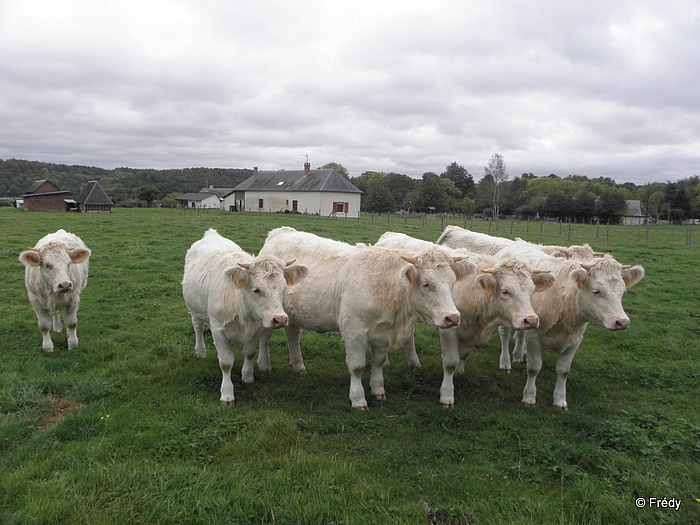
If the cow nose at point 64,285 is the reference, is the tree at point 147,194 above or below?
above

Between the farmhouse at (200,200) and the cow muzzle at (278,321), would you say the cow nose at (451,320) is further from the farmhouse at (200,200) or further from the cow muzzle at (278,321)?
the farmhouse at (200,200)

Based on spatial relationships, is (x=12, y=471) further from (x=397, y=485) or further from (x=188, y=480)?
(x=397, y=485)

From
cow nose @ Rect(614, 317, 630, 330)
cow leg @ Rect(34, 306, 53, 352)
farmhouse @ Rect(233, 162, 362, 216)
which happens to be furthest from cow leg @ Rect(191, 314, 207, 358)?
farmhouse @ Rect(233, 162, 362, 216)

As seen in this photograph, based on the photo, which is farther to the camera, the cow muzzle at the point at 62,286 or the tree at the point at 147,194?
the tree at the point at 147,194

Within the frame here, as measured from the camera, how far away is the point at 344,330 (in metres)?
5.88

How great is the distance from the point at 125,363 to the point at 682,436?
730 cm

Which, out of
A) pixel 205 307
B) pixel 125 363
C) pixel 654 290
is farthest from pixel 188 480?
pixel 654 290

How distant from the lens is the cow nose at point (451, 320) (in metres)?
5.13

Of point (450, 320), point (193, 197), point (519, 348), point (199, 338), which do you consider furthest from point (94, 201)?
point (450, 320)

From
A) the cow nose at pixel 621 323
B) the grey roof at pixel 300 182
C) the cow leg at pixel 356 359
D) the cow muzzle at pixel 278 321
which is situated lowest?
the cow leg at pixel 356 359

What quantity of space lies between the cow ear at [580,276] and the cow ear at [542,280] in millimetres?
256

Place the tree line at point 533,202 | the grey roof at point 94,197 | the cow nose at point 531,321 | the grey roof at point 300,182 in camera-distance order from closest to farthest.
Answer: the cow nose at point 531,321 → the grey roof at point 94,197 → the grey roof at point 300,182 → the tree line at point 533,202

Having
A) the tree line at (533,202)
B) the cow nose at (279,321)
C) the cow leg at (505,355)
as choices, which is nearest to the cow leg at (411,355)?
the cow leg at (505,355)

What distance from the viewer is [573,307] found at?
5.82 meters
